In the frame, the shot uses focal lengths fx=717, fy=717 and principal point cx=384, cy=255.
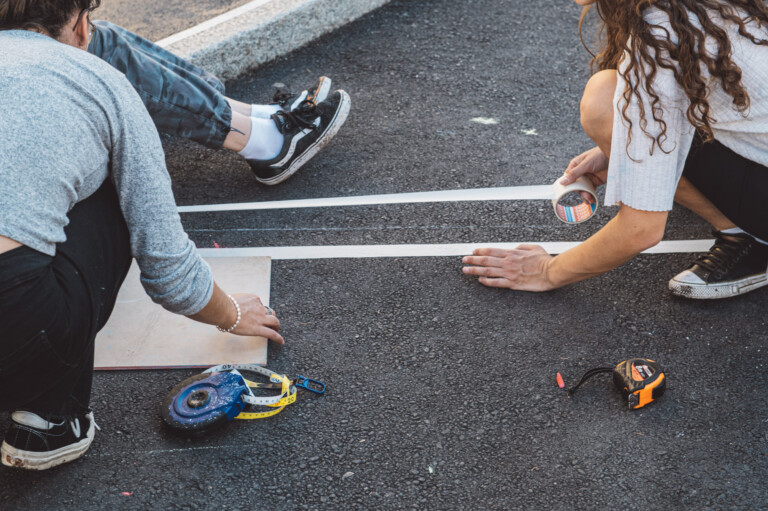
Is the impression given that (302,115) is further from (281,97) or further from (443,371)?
(443,371)

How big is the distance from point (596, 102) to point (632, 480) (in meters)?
1.08

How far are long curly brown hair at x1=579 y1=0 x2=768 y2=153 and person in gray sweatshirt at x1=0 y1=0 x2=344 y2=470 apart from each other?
3.88 feet

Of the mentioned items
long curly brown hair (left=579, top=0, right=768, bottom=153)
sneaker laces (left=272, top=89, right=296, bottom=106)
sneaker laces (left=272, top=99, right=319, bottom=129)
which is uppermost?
long curly brown hair (left=579, top=0, right=768, bottom=153)

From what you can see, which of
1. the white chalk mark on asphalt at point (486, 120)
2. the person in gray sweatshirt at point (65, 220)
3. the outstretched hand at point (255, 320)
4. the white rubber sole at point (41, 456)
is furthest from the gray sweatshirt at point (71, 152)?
the white chalk mark on asphalt at point (486, 120)

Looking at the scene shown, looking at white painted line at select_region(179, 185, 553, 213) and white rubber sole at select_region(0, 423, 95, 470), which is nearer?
white rubber sole at select_region(0, 423, 95, 470)

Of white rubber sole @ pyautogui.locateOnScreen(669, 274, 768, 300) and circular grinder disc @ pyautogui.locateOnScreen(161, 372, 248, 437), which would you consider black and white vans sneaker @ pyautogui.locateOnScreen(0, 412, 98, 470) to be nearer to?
circular grinder disc @ pyautogui.locateOnScreen(161, 372, 248, 437)

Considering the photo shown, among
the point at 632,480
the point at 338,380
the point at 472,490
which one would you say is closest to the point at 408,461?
the point at 472,490

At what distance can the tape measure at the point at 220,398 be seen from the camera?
2004 mm

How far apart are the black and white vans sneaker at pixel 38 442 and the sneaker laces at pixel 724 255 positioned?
6.66 ft

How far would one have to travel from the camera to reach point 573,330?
7.70 feet

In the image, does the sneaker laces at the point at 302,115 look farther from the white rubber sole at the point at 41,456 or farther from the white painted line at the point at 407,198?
the white rubber sole at the point at 41,456

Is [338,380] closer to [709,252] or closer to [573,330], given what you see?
[573,330]

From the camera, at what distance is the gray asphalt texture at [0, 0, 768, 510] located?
1.90 metres

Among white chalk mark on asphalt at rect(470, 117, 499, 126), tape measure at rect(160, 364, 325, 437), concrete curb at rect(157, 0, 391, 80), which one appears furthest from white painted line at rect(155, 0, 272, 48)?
tape measure at rect(160, 364, 325, 437)
